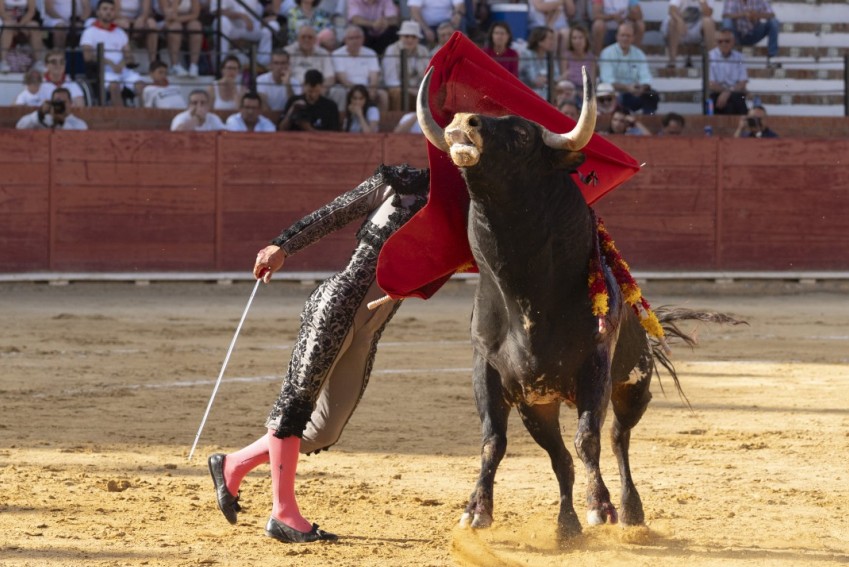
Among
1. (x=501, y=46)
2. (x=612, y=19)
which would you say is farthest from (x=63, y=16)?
(x=612, y=19)

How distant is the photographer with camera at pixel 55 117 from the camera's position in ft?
36.8

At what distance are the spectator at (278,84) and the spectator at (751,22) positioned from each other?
466 cm

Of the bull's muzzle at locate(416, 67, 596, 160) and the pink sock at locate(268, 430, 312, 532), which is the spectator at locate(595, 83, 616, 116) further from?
the bull's muzzle at locate(416, 67, 596, 160)

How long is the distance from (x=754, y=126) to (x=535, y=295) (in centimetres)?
950

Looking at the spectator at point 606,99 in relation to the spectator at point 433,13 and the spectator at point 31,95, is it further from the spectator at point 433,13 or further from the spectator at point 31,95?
the spectator at point 31,95

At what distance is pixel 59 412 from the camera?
6156 mm

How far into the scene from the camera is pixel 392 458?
5238 millimetres

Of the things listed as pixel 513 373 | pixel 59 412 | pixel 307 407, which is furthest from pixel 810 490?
pixel 59 412

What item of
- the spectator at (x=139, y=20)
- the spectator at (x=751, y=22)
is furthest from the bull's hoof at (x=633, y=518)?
the spectator at (x=751, y=22)

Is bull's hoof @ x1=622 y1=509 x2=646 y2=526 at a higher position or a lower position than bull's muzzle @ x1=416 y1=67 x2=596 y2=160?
lower

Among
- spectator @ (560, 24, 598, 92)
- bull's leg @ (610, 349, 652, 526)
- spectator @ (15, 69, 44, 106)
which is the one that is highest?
spectator @ (560, 24, 598, 92)

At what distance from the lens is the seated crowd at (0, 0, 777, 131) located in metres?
11.6

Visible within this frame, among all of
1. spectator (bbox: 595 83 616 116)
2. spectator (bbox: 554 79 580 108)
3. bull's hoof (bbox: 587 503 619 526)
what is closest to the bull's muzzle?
bull's hoof (bbox: 587 503 619 526)

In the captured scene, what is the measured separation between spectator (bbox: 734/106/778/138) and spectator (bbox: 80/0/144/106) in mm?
5220
